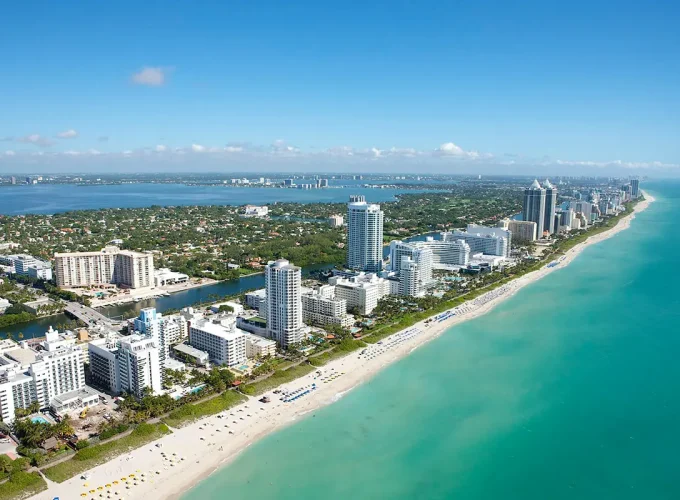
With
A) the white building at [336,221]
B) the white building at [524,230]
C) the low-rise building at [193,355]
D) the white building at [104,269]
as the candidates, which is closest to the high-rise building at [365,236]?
the white building at [104,269]

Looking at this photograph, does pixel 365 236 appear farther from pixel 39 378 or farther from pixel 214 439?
pixel 39 378

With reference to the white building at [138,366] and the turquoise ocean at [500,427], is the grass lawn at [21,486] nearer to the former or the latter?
the turquoise ocean at [500,427]

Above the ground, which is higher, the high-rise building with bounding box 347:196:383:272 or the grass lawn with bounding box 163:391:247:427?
the high-rise building with bounding box 347:196:383:272

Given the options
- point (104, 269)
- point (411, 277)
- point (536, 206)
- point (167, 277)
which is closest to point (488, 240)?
point (411, 277)

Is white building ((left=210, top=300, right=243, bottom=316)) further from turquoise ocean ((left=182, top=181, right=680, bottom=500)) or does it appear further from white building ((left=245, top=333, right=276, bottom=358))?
turquoise ocean ((left=182, top=181, right=680, bottom=500))

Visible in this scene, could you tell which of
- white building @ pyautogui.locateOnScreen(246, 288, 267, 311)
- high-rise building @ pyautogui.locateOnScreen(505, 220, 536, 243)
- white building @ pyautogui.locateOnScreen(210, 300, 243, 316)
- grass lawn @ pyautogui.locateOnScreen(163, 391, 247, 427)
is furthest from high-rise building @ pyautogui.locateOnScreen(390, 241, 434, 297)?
high-rise building @ pyautogui.locateOnScreen(505, 220, 536, 243)

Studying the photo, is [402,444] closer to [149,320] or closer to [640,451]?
[640,451]
